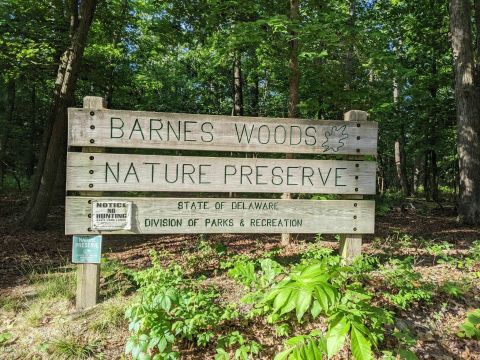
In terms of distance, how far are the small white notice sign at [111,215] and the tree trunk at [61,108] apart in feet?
20.4

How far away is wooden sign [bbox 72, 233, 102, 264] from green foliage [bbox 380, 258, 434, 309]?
123 inches

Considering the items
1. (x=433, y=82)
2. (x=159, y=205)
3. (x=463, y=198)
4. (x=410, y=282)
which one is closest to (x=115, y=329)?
(x=159, y=205)

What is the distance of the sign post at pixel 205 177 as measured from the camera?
3.96 m

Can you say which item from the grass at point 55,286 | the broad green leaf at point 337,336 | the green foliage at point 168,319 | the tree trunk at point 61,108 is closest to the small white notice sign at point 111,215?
Result: the green foliage at point 168,319

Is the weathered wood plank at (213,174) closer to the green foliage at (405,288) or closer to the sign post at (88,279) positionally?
the sign post at (88,279)

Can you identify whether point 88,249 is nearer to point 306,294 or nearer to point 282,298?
point 282,298

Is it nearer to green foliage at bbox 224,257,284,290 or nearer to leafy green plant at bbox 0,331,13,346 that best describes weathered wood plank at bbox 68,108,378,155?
green foliage at bbox 224,257,284,290

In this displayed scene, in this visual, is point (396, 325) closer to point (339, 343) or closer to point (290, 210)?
point (290, 210)

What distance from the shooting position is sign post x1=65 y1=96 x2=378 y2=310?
396 centimetres

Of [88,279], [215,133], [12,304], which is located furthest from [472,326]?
[12,304]

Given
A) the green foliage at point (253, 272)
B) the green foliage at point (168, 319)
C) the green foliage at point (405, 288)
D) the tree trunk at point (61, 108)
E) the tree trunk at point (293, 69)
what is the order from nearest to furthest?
1. the green foliage at point (168, 319)
2. the green foliage at point (253, 272)
3. the green foliage at point (405, 288)
4. the tree trunk at point (293, 69)
5. the tree trunk at point (61, 108)

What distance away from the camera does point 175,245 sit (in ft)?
23.7

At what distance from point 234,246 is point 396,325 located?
12.0ft

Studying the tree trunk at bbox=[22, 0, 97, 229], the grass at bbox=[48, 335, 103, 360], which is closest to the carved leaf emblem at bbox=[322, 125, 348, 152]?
the grass at bbox=[48, 335, 103, 360]
